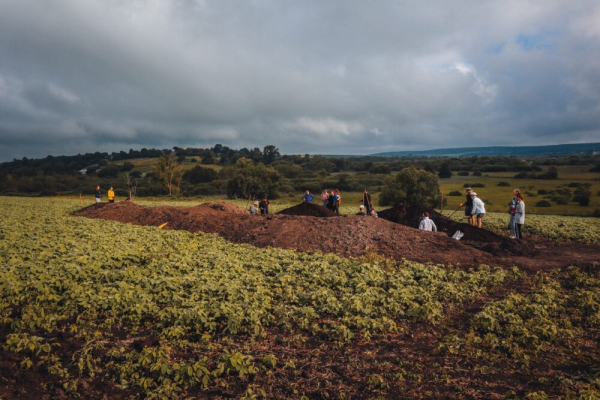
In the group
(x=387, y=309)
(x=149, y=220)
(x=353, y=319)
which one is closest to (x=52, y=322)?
(x=353, y=319)

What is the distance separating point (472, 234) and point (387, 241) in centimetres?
697

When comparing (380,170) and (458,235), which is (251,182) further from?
(380,170)

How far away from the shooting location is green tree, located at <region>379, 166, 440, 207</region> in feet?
208

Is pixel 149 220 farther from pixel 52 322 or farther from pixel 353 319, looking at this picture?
pixel 353 319

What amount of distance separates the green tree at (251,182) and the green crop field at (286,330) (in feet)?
228

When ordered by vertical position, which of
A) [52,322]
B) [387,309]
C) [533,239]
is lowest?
[533,239]

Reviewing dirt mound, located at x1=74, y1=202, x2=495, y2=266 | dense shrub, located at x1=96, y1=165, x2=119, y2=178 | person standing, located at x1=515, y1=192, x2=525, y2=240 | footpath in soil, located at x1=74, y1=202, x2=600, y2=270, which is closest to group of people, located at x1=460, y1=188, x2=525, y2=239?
person standing, located at x1=515, y1=192, x2=525, y2=240

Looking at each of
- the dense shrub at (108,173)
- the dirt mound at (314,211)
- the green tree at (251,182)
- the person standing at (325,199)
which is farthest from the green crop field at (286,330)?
the dense shrub at (108,173)

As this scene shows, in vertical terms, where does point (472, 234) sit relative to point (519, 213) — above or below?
below

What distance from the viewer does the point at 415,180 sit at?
63781 mm

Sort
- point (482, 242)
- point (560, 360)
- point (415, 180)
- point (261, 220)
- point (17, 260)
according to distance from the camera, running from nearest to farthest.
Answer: point (560, 360) → point (17, 260) → point (482, 242) → point (261, 220) → point (415, 180)

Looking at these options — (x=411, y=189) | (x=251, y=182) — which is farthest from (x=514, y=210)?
(x=251, y=182)

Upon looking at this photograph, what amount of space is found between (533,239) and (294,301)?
19.5 metres

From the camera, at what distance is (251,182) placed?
81438 mm
